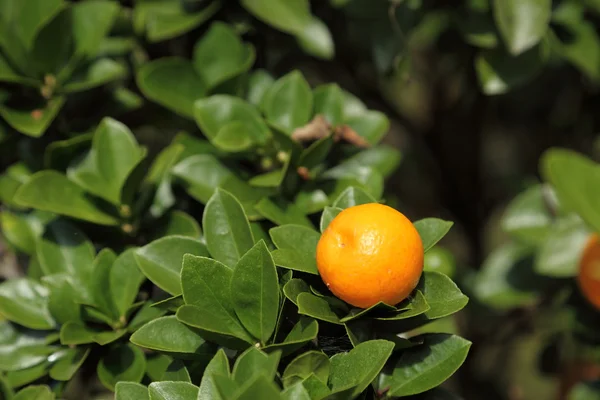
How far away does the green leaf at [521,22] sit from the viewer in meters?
1.11

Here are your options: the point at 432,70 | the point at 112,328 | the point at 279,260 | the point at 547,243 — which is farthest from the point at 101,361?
the point at 432,70

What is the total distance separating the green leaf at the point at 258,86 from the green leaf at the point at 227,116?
0.11 m

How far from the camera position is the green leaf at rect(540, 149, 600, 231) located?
1061 millimetres

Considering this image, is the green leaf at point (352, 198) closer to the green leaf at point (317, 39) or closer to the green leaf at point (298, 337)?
the green leaf at point (298, 337)

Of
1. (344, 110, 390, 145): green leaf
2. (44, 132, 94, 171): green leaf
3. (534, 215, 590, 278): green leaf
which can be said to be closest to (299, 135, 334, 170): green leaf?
(344, 110, 390, 145): green leaf

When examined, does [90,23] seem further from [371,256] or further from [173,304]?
[371,256]

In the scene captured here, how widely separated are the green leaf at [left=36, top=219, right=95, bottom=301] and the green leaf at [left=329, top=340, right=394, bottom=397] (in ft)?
1.30

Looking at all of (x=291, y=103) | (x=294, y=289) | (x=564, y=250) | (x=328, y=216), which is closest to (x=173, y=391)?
(x=294, y=289)

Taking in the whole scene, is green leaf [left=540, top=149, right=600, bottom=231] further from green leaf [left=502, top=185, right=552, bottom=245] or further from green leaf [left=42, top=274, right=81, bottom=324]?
green leaf [left=42, top=274, right=81, bottom=324]

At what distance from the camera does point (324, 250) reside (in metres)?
0.73

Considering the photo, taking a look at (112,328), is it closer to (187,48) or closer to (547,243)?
(187,48)

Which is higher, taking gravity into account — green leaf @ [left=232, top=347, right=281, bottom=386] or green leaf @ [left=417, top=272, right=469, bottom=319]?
green leaf @ [left=232, top=347, right=281, bottom=386]

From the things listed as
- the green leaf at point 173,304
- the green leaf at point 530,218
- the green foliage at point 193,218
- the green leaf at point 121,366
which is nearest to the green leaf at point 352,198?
the green foliage at point 193,218

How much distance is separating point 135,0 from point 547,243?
0.89m
